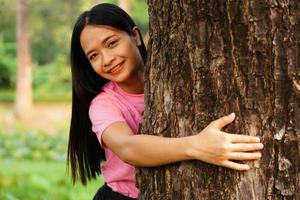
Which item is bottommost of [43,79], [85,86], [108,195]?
[43,79]

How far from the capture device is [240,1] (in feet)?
5.85

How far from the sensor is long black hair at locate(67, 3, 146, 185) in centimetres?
226

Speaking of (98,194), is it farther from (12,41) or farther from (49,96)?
(12,41)

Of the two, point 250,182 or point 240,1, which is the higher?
point 240,1

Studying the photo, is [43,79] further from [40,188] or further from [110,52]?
[110,52]

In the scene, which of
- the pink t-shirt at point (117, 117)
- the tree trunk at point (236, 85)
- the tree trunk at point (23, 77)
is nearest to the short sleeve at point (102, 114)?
the pink t-shirt at point (117, 117)

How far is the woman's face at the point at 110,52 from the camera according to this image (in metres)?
→ 2.18

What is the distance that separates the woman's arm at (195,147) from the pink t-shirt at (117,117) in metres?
0.12

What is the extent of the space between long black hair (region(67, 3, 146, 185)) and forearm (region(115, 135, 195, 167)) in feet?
1.35

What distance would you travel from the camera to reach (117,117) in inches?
82.7

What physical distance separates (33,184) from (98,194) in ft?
11.6

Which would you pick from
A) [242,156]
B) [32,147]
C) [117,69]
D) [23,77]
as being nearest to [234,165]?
[242,156]

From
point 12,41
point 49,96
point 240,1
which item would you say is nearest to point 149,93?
point 240,1

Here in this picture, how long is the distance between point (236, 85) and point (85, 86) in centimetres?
70
